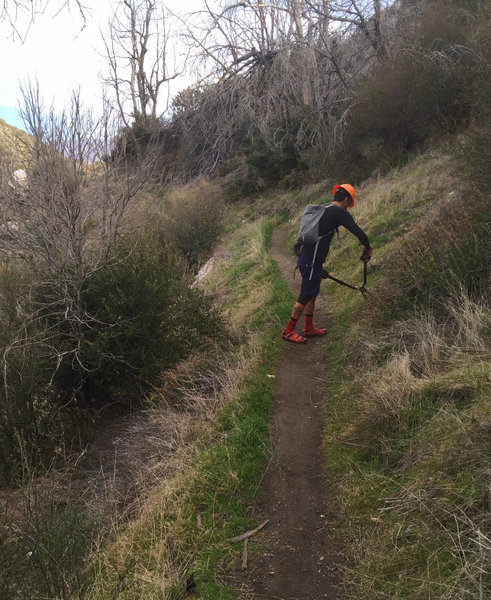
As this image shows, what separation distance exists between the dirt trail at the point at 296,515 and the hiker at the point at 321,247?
1166mm

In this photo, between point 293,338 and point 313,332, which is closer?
point 293,338

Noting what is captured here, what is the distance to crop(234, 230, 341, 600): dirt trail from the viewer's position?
304 cm

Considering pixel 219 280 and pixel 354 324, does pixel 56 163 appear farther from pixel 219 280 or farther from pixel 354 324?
pixel 219 280

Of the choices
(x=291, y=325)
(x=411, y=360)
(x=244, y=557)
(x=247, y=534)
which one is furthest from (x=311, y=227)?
(x=244, y=557)

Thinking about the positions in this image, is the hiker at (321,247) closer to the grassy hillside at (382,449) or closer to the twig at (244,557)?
the grassy hillside at (382,449)

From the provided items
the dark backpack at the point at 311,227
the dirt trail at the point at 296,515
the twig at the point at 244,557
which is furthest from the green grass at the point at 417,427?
the dark backpack at the point at 311,227

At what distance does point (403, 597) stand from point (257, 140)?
21638 millimetres

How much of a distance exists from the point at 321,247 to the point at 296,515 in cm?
350

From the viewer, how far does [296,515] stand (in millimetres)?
3615

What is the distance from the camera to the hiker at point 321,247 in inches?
238

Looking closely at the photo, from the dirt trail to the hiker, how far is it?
117 cm

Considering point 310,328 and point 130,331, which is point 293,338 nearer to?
point 310,328

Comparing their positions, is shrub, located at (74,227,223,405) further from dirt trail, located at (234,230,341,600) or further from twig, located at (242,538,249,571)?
twig, located at (242,538,249,571)

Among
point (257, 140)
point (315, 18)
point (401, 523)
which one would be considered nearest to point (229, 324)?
point (401, 523)
